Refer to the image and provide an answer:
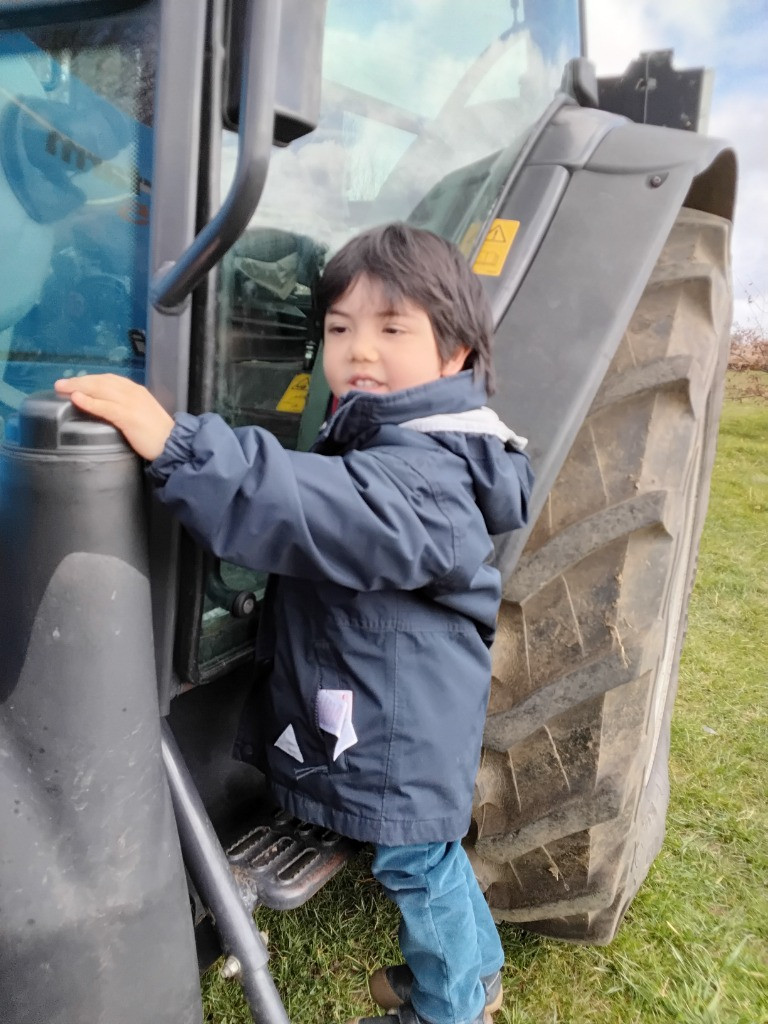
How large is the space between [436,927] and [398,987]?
0.63 ft

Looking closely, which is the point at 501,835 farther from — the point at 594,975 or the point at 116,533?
the point at 116,533

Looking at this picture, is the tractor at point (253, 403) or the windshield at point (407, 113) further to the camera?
the windshield at point (407, 113)

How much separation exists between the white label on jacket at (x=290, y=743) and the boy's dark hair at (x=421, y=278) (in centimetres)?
53

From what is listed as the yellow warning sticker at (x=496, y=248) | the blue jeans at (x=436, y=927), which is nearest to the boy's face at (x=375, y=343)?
the yellow warning sticker at (x=496, y=248)

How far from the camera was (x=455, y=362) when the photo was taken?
1.15 m

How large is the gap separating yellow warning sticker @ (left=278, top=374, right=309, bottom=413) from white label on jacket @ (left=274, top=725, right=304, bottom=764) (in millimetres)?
421

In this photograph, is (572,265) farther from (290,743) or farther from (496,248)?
(290,743)

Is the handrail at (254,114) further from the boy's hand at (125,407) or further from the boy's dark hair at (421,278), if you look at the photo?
the boy's dark hair at (421,278)

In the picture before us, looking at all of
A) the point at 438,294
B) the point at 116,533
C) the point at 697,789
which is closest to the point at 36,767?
the point at 116,533

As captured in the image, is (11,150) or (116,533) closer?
(116,533)

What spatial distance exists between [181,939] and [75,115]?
3.00 feet

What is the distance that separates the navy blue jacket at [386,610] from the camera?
0.92m

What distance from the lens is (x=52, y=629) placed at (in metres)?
0.82

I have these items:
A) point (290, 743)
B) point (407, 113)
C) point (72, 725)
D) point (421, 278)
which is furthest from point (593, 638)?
point (407, 113)
